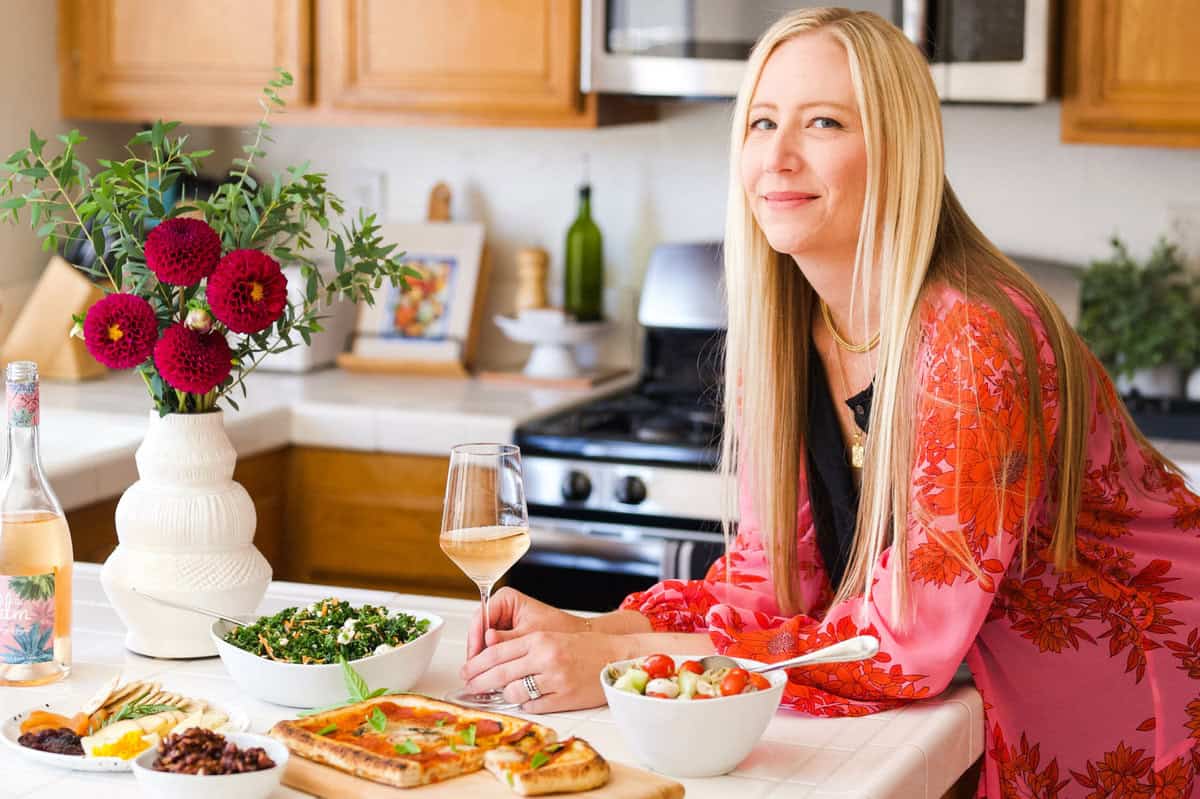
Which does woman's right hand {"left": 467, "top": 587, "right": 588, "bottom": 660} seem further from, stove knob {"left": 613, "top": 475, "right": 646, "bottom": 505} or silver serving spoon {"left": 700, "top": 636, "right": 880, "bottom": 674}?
stove knob {"left": 613, "top": 475, "right": 646, "bottom": 505}

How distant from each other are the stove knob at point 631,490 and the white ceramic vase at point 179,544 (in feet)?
4.56

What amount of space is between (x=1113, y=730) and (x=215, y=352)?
976 mm

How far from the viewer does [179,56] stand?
3463mm

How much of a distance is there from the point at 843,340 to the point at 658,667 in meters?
0.60

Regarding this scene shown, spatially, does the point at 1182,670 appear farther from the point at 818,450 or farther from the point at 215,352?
the point at 215,352

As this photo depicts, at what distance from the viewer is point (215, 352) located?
148 centimetres

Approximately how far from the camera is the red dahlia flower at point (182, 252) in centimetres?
144

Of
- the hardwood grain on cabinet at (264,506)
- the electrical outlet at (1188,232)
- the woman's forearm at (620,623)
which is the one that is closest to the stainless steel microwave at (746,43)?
the electrical outlet at (1188,232)

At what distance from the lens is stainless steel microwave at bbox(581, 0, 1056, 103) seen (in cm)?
286

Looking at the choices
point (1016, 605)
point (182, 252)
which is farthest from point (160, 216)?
point (1016, 605)

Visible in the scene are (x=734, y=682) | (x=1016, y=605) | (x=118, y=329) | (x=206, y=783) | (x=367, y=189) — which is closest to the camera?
(x=206, y=783)

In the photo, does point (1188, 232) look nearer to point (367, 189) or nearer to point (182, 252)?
point (367, 189)

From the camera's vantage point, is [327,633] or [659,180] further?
[659,180]

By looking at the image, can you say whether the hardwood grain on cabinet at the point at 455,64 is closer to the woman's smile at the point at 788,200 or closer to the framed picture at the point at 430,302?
the framed picture at the point at 430,302
